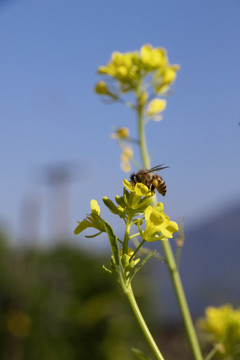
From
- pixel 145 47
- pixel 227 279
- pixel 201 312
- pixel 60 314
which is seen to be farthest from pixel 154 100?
pixel 201 312

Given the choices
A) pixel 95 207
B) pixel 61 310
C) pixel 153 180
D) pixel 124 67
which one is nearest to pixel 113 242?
pixel 95 207

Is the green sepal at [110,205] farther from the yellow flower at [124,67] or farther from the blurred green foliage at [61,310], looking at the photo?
the blurred green foliage at [61,310]

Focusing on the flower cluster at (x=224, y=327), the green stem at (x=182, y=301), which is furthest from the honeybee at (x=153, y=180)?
the flower cluster at (x=224, y=327)

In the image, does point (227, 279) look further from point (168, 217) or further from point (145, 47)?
point (168, 217)

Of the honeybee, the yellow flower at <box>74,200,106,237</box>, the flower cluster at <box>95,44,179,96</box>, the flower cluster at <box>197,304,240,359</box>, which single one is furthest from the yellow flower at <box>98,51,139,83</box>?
the yellow flower at <box>74,200,106,237</box>

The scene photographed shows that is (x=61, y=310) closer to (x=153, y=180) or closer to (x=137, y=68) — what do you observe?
(x=137, y=68)

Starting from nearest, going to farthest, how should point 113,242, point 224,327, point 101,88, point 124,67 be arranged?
point 113,242
point 224,327
point 124,67
point 101,88
